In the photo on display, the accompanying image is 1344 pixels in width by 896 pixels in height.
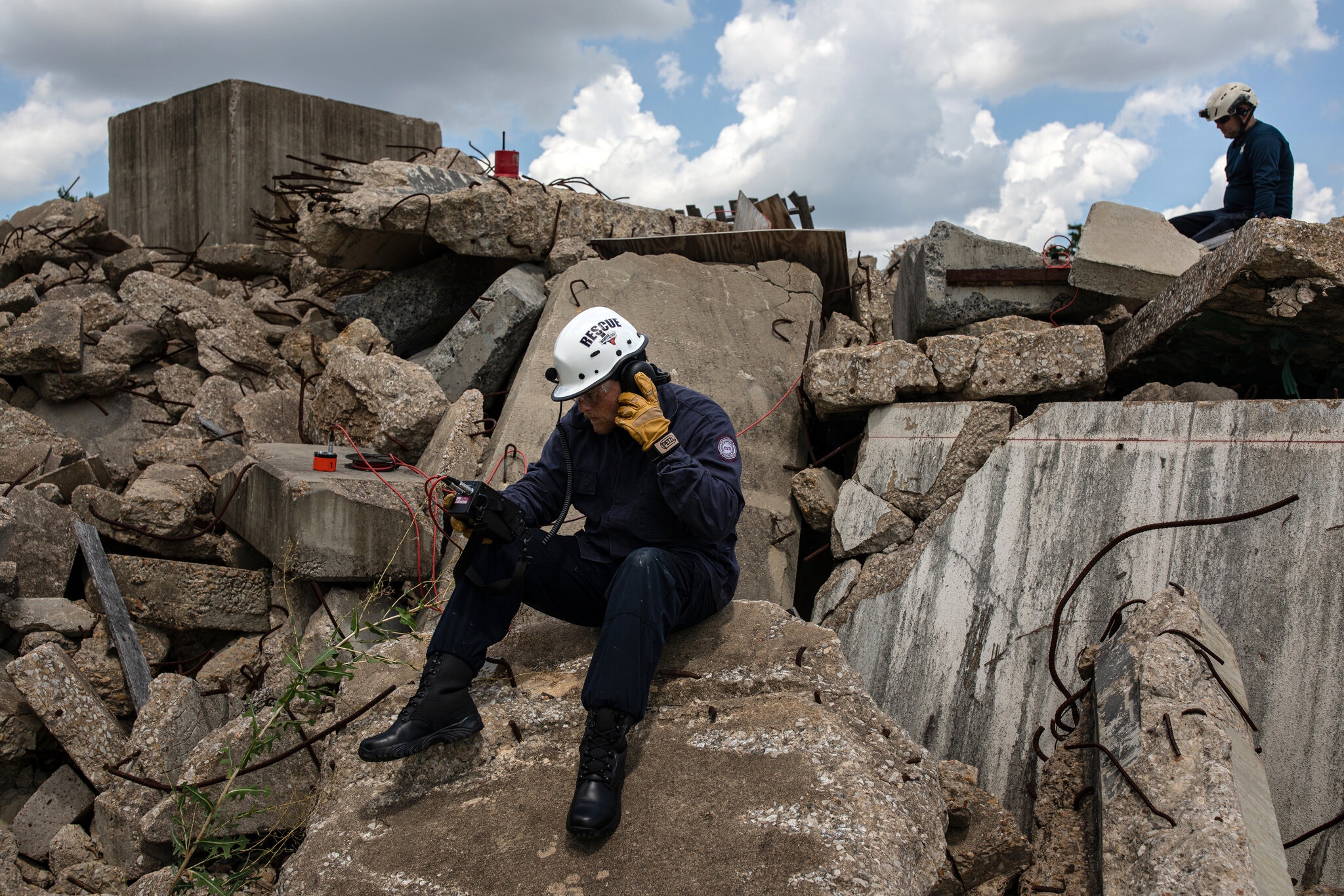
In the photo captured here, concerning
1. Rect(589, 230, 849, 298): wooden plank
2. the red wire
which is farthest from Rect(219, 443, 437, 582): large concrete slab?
Rect(589, 230, 849, 298): wooden plank

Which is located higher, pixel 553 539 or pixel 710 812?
pixel 553 539

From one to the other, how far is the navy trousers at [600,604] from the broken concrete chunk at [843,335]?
294 cm

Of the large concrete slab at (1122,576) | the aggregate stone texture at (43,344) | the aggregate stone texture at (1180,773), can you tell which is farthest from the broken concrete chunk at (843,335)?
the aggregate stone texture at (43,344)

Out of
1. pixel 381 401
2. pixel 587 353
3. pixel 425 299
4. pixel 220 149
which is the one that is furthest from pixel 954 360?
pixel 220 149

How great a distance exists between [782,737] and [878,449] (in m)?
2.06

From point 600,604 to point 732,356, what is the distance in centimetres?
241

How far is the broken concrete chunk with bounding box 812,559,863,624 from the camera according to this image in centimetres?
421

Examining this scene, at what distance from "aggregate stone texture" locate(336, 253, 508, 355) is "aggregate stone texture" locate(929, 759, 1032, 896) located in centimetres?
476

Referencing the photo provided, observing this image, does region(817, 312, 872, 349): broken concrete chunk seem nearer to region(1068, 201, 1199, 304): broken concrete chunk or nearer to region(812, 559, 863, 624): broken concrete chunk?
region(1068, 201, 1199, 304): broken concrete chunk

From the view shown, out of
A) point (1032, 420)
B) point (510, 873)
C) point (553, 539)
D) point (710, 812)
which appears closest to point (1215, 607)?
point (1032, 420)

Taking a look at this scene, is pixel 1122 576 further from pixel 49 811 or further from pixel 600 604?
pixel 49 811

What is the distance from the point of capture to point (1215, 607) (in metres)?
3.27

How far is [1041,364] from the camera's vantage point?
4324 millimetres

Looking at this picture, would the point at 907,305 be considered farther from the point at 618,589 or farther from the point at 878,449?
the point at 618,589
